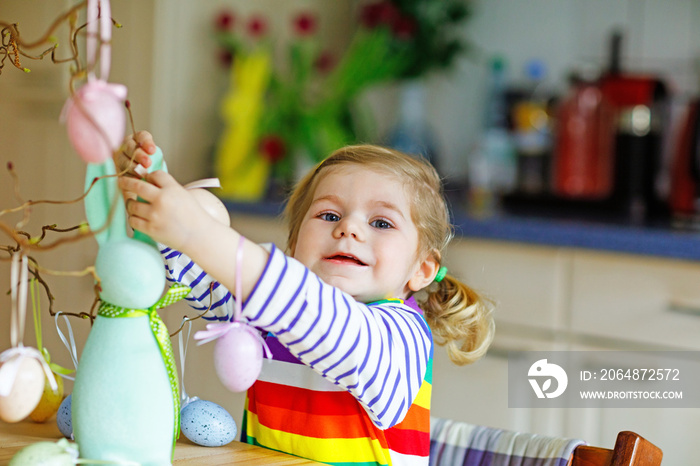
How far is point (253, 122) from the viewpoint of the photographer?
2.38 meters

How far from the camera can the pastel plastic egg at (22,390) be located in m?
0.54

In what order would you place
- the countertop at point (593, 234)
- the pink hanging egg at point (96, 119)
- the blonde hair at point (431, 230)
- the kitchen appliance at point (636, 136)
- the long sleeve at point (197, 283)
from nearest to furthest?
the pink hanging egg at point (96, 119) < the long sleeve at point (197, 283) < the blonde hair at point (431, 230) < the countertop at point (593, 234) < the kitchen appliance at point (636, 136)

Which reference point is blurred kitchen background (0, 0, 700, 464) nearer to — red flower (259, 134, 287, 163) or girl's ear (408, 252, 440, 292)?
red flower (259, 134, 287, 163)

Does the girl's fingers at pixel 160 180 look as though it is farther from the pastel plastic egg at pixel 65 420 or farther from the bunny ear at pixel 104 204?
the pastel plastic egg at pixel 65 420

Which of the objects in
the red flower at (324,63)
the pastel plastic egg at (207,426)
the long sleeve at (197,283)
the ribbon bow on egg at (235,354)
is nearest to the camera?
the ribbon bow on egg at (235,354)

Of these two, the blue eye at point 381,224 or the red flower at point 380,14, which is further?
the red flower at point 380,14

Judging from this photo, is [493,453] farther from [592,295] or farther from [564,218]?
[564,218]

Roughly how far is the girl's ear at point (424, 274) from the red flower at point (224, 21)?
158 cm

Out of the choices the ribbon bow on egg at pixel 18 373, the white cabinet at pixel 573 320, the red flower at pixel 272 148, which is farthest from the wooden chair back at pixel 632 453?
the red flower at pixel 272 148

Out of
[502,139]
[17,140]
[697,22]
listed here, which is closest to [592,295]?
[502,139]

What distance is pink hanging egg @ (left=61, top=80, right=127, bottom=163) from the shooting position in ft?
1.68

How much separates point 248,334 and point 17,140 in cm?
197

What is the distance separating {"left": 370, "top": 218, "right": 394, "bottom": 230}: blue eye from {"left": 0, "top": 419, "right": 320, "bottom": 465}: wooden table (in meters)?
0.30

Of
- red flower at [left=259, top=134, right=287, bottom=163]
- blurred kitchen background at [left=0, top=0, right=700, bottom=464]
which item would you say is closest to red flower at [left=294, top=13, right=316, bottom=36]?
blurred kitchen background at [left=0, top=0, right=700, bottom=464]
